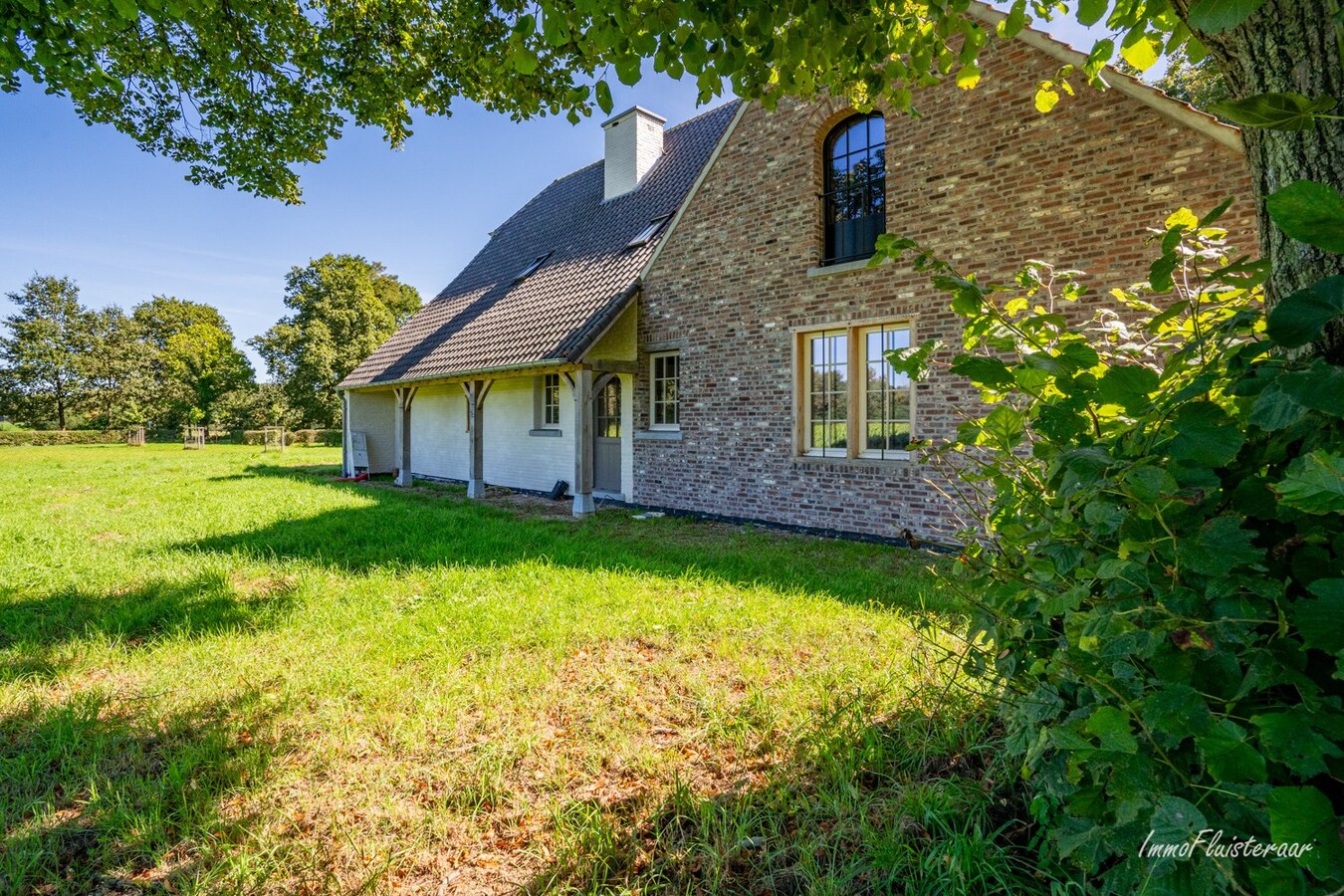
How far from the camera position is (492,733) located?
10.0 ft

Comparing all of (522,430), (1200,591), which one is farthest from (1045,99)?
(522,430)

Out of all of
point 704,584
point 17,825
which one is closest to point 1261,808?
point 17,825

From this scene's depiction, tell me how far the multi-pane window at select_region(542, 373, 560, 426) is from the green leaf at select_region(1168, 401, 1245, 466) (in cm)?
1217

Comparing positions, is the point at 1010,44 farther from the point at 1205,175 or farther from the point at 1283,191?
the point at 1283,191

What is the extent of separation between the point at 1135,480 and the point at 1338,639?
0.33 metres

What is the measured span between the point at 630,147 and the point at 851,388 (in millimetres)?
9458

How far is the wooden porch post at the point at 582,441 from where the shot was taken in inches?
395

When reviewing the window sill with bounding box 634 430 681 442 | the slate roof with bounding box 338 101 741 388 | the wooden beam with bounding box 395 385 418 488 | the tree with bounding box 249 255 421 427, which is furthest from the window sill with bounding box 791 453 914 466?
the tree with bounding box 249 255 421 427

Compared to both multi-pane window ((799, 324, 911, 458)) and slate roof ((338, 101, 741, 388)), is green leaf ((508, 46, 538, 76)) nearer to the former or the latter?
multi-pane window ((799, 324, 911, 458))

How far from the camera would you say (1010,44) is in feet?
22.1

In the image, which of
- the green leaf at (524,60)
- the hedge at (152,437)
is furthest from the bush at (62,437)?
the green leaf at (524,60)

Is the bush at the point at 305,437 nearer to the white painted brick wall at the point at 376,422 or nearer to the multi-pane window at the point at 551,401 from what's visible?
the white painted brick wall at the point at 376,422

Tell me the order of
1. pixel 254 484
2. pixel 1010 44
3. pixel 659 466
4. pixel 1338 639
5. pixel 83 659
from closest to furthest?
1. pixel 1338 639
2. pixel 83 659
3. pixel 1010 44
4. pixel 659 466
5. pixel 254 484

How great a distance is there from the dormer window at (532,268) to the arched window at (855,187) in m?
8.01
